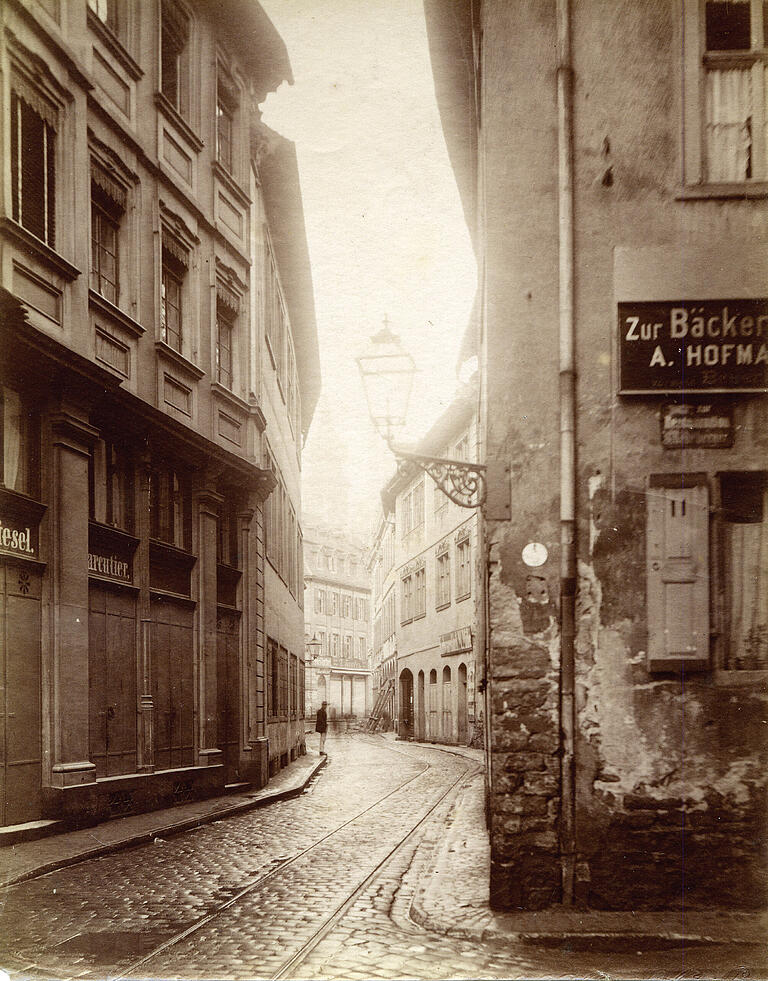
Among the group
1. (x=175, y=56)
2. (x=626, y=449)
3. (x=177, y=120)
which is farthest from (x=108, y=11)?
(x=626, y=449)

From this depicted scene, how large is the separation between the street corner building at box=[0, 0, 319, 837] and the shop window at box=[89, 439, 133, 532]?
0.11 feet

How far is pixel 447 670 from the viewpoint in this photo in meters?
35.4

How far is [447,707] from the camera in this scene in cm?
3531

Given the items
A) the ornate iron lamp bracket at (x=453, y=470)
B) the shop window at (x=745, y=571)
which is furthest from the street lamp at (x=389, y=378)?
the shop window at (x=745, y=571)

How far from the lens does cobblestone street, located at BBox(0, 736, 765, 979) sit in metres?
6.32

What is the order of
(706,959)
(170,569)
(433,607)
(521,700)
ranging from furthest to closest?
(433,607) < (170,569) < (521,700) < (706,959)

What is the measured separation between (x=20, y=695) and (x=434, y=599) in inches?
1046

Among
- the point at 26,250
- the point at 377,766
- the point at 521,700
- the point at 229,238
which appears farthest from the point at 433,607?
the point at 521,700

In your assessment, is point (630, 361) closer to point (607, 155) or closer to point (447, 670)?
point (607, 155)

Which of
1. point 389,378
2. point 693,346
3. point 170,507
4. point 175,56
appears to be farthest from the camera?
point 175,56

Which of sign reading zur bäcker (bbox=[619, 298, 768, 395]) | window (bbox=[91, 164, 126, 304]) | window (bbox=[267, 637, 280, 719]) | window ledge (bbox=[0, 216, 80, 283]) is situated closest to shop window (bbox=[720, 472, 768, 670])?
sign reading zur bäcker (bbox=[619, 298, 768, 395])

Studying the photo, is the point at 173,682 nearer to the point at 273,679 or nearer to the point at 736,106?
the point at 273,679

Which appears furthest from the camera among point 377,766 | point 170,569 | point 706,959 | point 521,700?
point 377,766

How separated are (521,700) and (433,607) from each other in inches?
1179
